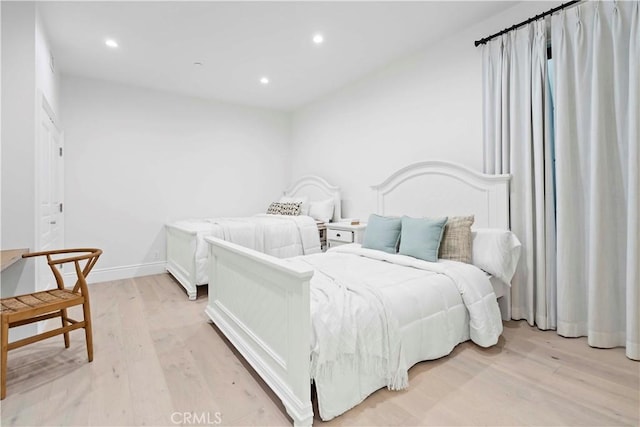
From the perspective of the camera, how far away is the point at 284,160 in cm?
568

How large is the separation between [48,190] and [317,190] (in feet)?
10.5

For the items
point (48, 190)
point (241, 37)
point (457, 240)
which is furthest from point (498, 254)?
point (48, 190)

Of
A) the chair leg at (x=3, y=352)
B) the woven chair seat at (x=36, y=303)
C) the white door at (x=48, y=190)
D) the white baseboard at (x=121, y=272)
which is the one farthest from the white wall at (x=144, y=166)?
the chair leg at (x=3, y=352)

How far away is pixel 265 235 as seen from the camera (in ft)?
12.7

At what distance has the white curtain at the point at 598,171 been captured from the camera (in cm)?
195

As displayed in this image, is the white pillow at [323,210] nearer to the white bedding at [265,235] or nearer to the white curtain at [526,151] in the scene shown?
the white bedding at [265,235]

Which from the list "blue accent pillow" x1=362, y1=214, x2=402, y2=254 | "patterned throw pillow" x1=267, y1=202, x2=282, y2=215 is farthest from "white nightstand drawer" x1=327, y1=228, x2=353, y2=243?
"patterned throw pillow" x1=267, y1=202, x2=282, y2=215

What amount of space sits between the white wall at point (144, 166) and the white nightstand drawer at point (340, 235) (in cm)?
201

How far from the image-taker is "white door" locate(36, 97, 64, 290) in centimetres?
252

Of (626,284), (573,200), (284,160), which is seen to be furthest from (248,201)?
(626,284)

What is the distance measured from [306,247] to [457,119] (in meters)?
2.34

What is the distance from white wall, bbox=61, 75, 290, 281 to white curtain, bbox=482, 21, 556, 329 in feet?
12.4

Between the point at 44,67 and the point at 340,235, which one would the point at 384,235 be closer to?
the point at 340,235

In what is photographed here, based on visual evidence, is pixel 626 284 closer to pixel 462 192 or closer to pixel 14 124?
pixel 462 192
